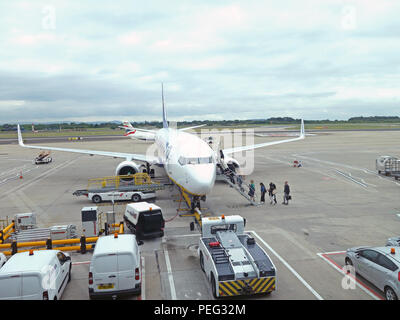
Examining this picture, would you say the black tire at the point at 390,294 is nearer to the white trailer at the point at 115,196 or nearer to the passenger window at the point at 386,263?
the passenger window at the point at 386,263

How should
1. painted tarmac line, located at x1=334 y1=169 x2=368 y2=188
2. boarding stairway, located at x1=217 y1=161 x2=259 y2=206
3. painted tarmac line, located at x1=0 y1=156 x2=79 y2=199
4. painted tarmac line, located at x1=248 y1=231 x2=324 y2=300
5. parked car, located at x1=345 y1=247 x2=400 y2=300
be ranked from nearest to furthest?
parked car, located at x1=345 y1=247 x2=400 y2=300, painted tarmac line, located at x1=248 y1=231 x2=324 y2=300, boarding stairway, located at x1=217 y1=161 x2=259 y2=206, painted tarmac line, located at x1=334 y1=169 x2=368 y2=188, painted tarmac line, located at x1=0 y1=156 x2=79 y2=199

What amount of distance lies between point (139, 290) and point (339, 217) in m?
13.9

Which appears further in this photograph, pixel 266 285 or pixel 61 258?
pixel 61 258

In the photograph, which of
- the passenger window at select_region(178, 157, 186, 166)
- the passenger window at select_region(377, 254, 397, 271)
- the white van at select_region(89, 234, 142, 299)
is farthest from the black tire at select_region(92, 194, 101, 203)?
the passenger window at select_region(377, 254, 397, 271)

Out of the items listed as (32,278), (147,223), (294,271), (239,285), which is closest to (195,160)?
(147,223)

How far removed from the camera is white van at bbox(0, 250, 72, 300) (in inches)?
372

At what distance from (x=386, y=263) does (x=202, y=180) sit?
10.6 metres

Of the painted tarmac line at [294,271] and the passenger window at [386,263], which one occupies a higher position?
the passenger window at [386,263]

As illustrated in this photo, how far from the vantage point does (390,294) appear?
33.3ft

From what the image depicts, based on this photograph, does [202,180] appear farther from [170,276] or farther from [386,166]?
[386,166]

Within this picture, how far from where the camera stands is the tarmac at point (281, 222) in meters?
11.6

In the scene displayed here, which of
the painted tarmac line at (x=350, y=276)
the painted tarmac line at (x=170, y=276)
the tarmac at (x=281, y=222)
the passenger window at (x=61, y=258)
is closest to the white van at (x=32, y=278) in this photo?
the passenger window at (x=61, y=258)

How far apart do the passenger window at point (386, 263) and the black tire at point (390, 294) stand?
64cm

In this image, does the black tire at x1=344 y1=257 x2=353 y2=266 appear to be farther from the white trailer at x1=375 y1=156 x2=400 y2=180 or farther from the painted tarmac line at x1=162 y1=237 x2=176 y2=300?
the white trailer at x1=375 y1=156 x2=400 y2=180
